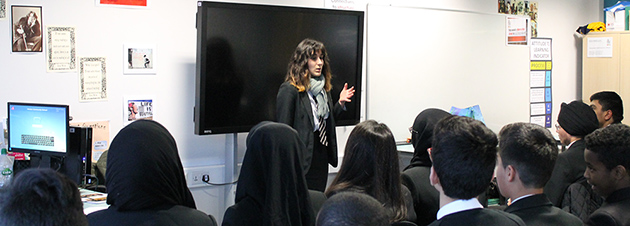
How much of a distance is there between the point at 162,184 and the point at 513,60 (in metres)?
4.61

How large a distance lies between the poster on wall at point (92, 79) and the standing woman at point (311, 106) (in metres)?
1.09

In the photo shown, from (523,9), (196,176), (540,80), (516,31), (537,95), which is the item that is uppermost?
(523,9)

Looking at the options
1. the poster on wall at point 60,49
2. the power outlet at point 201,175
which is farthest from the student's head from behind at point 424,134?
the poster on wall at point 60,49

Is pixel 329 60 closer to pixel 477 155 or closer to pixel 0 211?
pixel 477 155

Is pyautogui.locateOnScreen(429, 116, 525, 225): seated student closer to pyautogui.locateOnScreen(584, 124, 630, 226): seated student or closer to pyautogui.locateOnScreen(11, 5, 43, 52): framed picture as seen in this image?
pyautogui.locateOnScreen(584, 124, 630, 226): seated student

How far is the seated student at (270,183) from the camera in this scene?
1.94 metres

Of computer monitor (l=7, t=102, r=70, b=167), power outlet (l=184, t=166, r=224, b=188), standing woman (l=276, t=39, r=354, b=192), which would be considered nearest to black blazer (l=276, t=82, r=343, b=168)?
standing woman (l=276, t=39, r=354, b=192)

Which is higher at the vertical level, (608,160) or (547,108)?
(547,108)

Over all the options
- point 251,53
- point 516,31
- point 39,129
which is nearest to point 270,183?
point 39,129

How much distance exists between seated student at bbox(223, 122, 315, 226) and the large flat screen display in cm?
186

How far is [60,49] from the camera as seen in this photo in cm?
363

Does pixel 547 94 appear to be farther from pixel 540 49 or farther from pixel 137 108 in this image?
pixel 137 108

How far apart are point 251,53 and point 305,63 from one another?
1.27ft

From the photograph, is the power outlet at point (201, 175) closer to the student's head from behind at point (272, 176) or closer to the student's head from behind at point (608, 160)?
the student's head from behind at point (272, 176)
